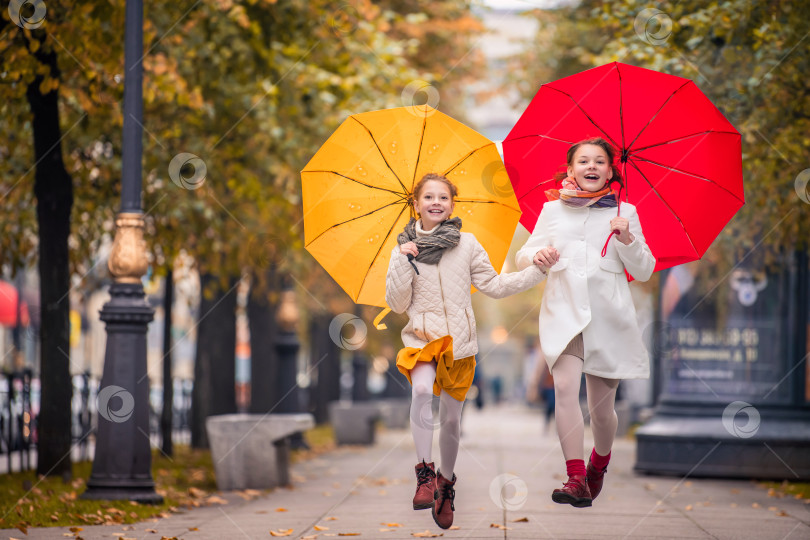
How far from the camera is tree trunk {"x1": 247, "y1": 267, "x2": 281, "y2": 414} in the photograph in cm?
1639

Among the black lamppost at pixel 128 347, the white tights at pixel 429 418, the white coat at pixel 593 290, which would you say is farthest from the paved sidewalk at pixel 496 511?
the white coat at pixel 593 290

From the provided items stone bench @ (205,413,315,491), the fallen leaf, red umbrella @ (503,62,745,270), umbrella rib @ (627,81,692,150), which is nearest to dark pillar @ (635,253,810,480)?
stone bench @ (205,413,315,491)

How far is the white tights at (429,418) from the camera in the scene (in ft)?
18.5

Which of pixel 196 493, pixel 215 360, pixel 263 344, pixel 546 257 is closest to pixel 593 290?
pixel 546 257

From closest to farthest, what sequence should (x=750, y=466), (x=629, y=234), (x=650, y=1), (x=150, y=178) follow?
1. (x=629, y=234)
2. (x=650, y=1)
3. (x=750, y=466)
4. (x=150, y=178)

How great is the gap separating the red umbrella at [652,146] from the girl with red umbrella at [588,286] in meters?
0.36

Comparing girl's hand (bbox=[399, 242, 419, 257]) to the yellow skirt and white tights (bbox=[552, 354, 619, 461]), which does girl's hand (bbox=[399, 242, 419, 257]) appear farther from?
white tights (bbox=[552, 354, 619, 461])

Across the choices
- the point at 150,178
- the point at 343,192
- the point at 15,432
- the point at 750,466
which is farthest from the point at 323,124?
the point at 343,192

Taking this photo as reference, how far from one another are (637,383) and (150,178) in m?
24.1

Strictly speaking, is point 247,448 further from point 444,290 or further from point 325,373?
point 325,373

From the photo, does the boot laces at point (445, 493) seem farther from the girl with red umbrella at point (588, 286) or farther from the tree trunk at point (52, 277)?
the tree trunk at point (52, 277)

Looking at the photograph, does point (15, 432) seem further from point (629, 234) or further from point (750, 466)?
point (629, 234)

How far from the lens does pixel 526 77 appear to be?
19.5m

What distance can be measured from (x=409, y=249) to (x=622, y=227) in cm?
115
